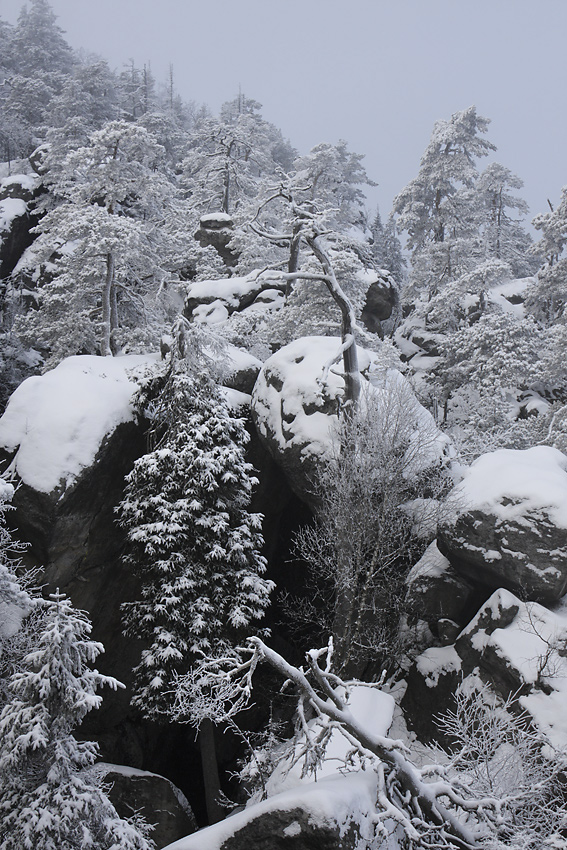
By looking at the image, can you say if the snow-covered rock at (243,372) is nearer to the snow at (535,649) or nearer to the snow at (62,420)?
the snow at (62,420)

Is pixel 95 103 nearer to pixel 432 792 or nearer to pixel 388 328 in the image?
pixel 388 328

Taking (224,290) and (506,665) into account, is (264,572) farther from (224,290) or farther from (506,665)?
(224,290)

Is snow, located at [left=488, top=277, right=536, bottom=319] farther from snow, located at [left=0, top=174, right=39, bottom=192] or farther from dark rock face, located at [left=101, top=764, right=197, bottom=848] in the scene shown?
snow, located at [left=0, top=174, right=39, bottom=192]

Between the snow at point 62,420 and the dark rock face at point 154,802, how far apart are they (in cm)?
643

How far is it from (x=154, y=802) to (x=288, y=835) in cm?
883

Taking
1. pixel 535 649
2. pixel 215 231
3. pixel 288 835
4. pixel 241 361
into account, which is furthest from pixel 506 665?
pixel 215 231

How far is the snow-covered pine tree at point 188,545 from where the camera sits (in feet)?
38.0

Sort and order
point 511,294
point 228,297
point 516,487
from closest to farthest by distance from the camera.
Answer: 1. point 516,487
2. point 228,297
3. point 511,294

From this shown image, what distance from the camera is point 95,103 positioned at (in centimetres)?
3906

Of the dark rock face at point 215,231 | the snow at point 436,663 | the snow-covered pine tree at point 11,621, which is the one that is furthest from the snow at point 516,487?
the dark rock face at point 215,231

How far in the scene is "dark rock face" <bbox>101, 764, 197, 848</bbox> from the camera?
11.6 metres

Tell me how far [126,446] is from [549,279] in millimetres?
19970

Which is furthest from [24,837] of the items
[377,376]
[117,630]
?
[377,376]

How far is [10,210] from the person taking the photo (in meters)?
31.0
